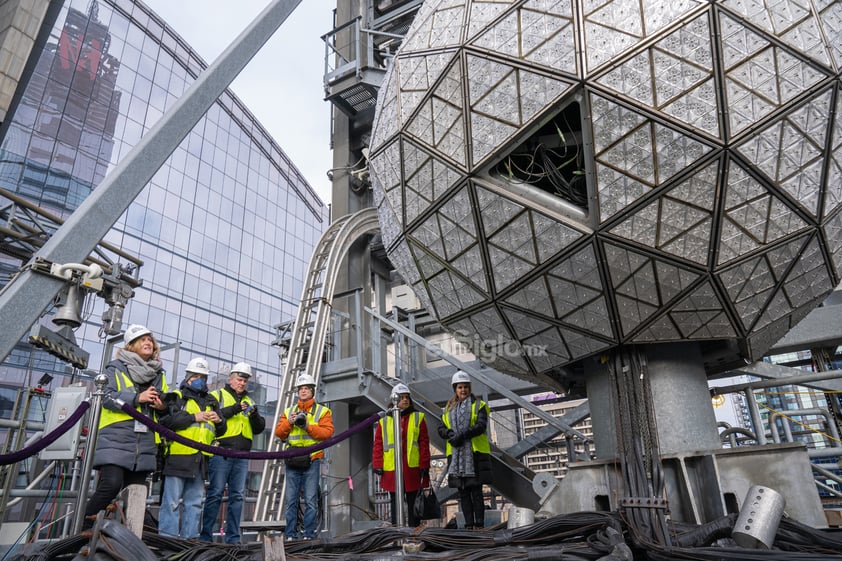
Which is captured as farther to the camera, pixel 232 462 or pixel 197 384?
pixel 232 462

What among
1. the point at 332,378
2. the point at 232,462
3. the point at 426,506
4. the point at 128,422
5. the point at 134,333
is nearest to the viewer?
the point at 128,422

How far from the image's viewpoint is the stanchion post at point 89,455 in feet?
11.2

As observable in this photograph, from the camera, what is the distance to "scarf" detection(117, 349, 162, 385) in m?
4.23

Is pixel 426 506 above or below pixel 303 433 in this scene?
below

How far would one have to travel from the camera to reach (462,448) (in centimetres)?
562

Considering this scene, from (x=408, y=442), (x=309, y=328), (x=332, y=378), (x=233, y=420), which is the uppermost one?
(x=309, y=328)

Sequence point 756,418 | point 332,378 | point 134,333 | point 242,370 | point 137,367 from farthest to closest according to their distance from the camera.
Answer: point 332,378
point 756,418
point 242,370
point 134,333
point 137,367

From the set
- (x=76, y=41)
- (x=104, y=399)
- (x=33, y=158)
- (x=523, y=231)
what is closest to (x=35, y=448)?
(x=104, y=399)

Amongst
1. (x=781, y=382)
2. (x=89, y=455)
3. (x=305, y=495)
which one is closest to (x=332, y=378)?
(x=305, y=495)

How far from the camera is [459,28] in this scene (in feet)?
13.3

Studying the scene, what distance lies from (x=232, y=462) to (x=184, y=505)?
22.8 inches

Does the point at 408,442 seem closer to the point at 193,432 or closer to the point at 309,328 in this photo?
the point at 193,432

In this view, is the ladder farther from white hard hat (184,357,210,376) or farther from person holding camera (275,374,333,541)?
white hard hat (184,357,210,376)

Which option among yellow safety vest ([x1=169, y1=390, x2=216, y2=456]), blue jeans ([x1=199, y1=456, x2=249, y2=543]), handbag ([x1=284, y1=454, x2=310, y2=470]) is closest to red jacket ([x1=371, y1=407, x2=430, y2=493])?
handbag ([x1=284, y1=454, x2=310, y2=470])
